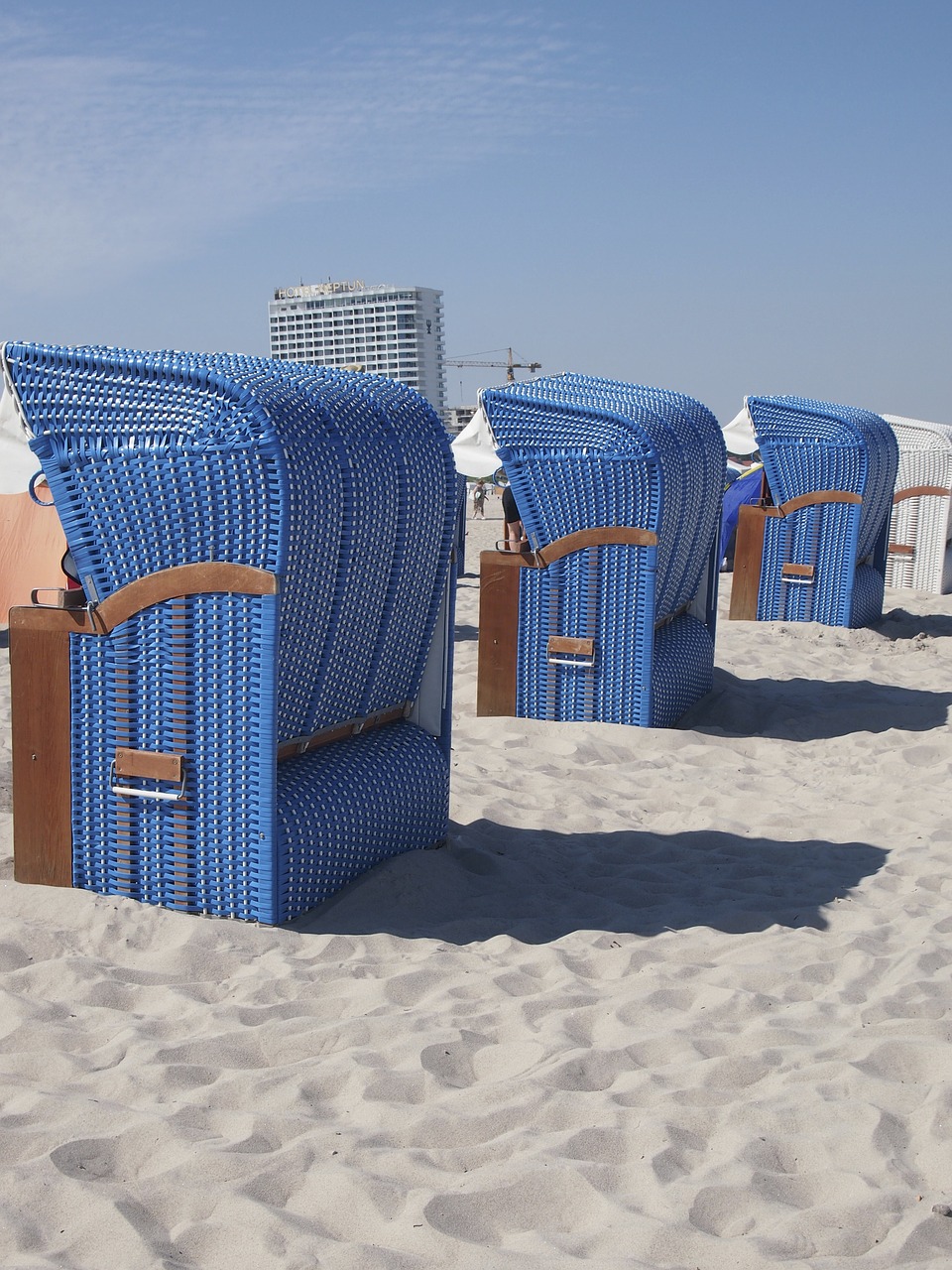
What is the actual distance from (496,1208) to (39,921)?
204 centimetres

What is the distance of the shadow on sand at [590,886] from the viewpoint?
4316 millimetres

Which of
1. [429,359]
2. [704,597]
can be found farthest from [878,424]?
[429,359]

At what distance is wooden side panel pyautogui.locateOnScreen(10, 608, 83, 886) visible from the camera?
419cm

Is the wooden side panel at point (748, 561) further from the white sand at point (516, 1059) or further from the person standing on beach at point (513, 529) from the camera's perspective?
the white sand at point (516, 1059)

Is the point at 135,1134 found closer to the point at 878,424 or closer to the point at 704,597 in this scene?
the point at 704,597

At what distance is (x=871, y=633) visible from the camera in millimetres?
11625

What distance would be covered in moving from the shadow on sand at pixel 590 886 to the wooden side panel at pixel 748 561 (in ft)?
22.3

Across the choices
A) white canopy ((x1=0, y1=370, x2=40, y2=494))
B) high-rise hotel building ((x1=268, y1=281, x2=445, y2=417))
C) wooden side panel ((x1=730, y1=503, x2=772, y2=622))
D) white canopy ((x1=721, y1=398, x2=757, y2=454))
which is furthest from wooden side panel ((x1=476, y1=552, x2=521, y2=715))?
high-rise hotel building ((x1=268, y1=281, x2=445, y2=417))

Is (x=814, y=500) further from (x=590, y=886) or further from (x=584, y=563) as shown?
(x=590, y=886)

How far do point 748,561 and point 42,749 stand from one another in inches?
346

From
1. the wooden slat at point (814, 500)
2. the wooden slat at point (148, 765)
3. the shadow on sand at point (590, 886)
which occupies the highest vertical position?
the wooden slat at point (148, 765)

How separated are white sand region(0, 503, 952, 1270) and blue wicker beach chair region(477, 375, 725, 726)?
178 cm

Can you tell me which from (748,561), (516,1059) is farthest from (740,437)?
(516,1059)

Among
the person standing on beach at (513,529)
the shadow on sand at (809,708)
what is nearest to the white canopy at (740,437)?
the person standing on beach at (513,529)
